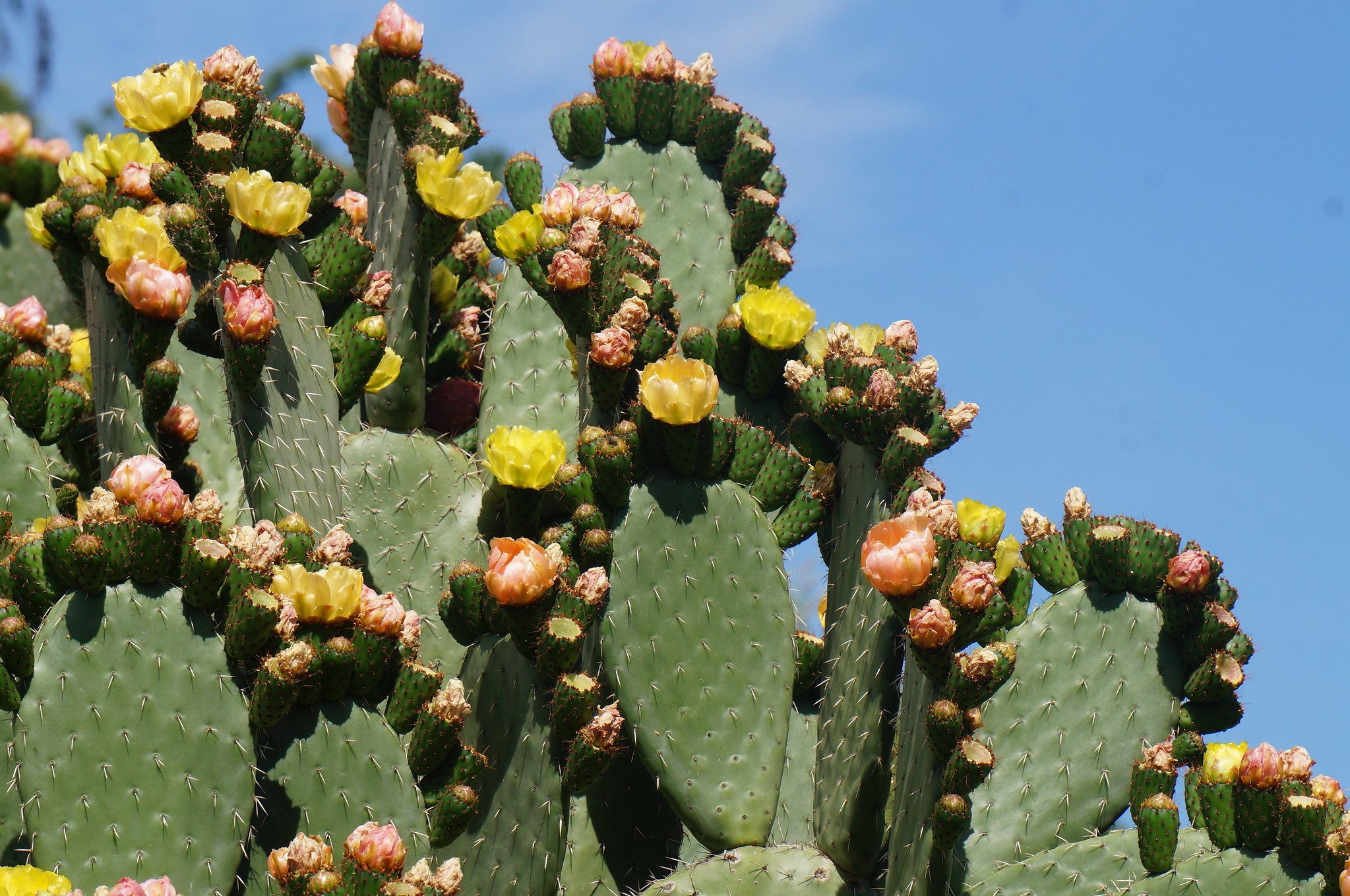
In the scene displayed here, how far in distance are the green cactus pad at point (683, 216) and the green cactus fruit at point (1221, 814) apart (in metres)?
1.67

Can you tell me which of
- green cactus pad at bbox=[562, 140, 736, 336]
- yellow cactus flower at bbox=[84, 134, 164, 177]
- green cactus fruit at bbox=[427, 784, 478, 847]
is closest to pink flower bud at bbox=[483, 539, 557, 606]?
green cactus fruit at bbox=[427, 784, 478, 847]

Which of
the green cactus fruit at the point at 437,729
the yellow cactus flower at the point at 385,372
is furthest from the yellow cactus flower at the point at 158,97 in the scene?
the green cactus fruit at the point at 437,729

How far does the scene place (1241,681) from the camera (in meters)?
2.57

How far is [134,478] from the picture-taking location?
2.19m

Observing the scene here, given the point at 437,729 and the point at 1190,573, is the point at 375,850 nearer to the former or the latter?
the point at 437,729

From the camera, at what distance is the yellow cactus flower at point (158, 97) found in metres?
2.69

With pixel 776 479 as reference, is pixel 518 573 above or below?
below

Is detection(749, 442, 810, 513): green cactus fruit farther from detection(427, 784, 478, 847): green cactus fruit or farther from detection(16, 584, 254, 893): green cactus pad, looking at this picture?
detection(16, 584, 254, 893): green cactus pad

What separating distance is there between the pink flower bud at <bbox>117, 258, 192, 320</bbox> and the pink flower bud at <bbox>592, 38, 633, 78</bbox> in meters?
1.35

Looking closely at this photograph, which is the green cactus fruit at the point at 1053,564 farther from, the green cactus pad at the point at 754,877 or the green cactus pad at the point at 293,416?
the green cactus pad at the point at 293,416

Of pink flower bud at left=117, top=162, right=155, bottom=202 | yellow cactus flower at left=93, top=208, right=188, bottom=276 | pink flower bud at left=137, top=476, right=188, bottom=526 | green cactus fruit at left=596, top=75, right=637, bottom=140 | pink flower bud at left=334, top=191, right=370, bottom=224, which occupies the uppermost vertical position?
green cactus fruit at left=596, top=75, right=637, bottom=140

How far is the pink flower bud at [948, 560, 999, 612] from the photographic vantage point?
2.25m

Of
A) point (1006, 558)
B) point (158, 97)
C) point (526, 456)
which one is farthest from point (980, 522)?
point (158, 97)

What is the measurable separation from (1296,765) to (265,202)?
2.22 metres
